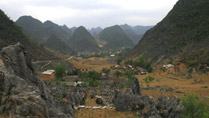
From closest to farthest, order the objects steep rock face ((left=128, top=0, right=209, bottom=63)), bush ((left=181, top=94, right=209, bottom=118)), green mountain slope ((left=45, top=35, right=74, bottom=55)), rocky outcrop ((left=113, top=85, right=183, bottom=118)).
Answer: bush ((left=181, top=94, right=209, bottom=118)) → rocky outcrop ((left=113, top=85, right=183, bottom=118)) → steep rock face ((left=128, top=0, right=209, bottom=63)) → green mountain slope ((left=45, top=35, right=74, bottom=55))

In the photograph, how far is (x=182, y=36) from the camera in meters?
87.8

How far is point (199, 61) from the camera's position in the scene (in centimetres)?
5988

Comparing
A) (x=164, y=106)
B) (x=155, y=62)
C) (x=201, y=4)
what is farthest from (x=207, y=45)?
(x=164, y=106)

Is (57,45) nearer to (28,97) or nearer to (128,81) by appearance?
(128,81)

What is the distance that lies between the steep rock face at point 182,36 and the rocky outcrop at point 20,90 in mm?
60896

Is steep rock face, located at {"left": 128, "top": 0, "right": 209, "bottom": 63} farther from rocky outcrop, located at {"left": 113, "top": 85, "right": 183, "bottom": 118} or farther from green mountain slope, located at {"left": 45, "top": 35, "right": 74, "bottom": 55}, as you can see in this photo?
green mountain slope, located at {"left": 45, "top": 35, "right": 74, "bottom": 55}

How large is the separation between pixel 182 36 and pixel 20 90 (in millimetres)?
91054

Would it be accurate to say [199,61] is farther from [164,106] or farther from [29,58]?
[29,58]

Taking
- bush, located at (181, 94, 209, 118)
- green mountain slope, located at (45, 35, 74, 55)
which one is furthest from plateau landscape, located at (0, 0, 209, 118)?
green mountain slope, located at (45, 35, 74, 55)

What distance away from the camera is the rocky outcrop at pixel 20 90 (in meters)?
8.05

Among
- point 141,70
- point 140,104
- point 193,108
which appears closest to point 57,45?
point 141,70

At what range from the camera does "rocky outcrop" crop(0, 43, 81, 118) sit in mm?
8055

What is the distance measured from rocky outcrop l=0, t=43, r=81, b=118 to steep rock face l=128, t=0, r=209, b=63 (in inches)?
2397

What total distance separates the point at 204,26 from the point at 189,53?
18.2 metres
